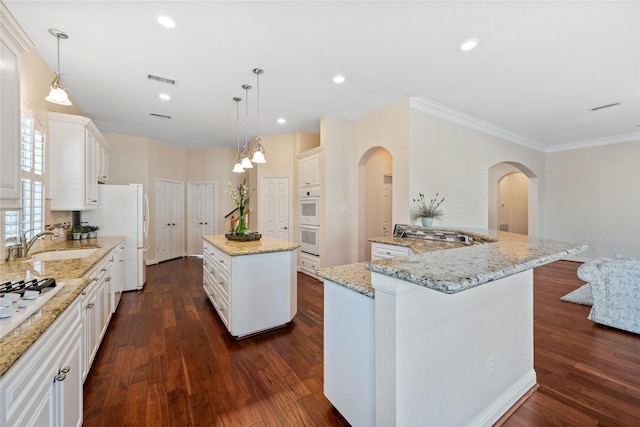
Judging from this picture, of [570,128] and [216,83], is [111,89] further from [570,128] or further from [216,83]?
[570,128]

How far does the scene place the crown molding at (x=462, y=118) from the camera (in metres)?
3.84

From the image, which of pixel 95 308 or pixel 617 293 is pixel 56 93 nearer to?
pixel 95 308

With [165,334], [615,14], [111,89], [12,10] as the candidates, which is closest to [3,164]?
[12,10]

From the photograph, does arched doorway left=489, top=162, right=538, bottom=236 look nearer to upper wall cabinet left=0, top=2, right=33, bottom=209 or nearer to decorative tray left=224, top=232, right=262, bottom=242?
decorative tray left=224, top=232, right=262, bottom=242

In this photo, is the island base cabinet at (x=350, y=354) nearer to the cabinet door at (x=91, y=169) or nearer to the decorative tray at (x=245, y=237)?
the decorative tray at (x=245, y=237)

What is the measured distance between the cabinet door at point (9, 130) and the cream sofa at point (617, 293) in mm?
5235

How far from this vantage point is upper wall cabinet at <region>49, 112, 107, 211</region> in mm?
3037

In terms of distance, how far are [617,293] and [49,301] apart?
4.85 meters

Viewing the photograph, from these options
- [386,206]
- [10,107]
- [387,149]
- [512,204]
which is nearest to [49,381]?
[10,107]

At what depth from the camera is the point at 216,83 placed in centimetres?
337

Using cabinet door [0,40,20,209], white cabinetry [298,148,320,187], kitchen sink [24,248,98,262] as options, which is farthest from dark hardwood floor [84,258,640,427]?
white cabinetry [298,148,320,187]

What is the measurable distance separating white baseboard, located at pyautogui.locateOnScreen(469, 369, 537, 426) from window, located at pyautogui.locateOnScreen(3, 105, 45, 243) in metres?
3.74

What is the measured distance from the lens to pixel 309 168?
198 inches

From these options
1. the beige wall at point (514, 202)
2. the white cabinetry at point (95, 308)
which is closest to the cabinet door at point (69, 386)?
the white cabinetry at point (95, 308)
